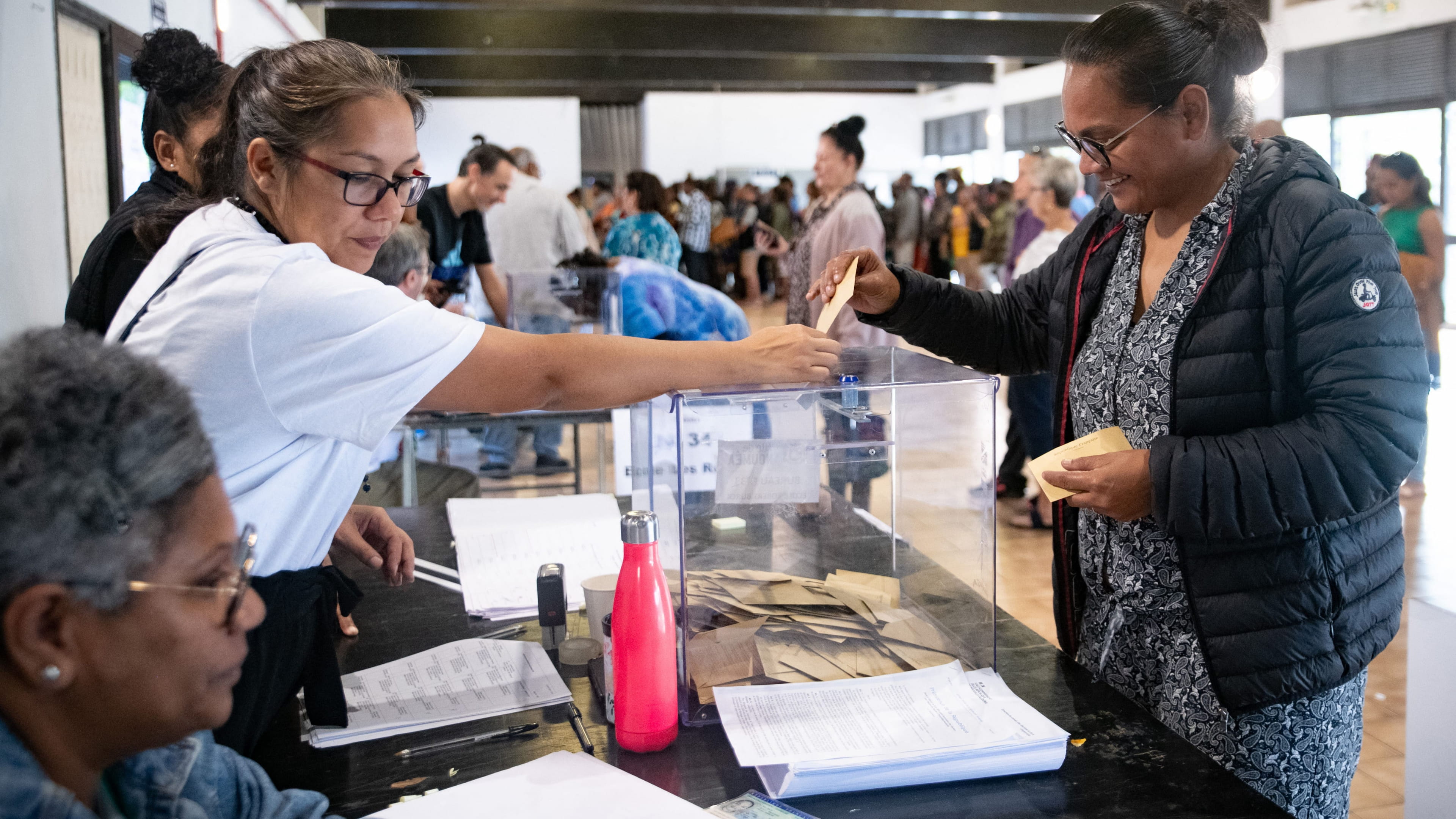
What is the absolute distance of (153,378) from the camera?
70 centimetres

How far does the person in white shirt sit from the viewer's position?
5211 millimetres

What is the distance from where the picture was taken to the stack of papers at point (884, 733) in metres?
1.05

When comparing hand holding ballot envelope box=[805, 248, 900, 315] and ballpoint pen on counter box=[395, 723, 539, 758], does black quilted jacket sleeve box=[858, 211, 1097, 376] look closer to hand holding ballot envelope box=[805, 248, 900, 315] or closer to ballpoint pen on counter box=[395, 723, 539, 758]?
hand holding ballot envelope box=[805, 248, 900, 315]

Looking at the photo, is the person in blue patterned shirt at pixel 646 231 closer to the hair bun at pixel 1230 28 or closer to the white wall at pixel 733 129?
the hair bun at pixel 1230 28

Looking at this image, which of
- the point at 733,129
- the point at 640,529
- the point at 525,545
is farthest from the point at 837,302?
the point at 733,129

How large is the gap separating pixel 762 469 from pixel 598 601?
0.36m

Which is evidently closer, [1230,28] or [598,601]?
[1230,28]

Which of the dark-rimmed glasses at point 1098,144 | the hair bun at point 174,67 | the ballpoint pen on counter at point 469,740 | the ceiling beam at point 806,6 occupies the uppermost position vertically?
the ceiling beam at point 806,6

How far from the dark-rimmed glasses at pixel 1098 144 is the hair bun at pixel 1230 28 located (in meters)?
0.12

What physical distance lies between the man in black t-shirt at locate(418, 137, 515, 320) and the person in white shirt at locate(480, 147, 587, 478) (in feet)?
1.46

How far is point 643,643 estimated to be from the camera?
3.64 feet

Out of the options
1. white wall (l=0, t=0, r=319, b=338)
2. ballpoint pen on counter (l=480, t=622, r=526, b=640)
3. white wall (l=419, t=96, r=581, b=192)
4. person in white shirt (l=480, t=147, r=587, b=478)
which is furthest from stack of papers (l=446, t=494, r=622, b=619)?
Result: white wall (l=419, t=96, r=581, b=192)

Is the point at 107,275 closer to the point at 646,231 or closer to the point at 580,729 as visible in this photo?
the point at 580,729

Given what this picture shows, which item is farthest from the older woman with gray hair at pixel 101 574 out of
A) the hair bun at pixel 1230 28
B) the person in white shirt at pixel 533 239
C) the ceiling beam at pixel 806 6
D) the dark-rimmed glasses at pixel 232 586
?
the ceiling beam at pixel 806 6
